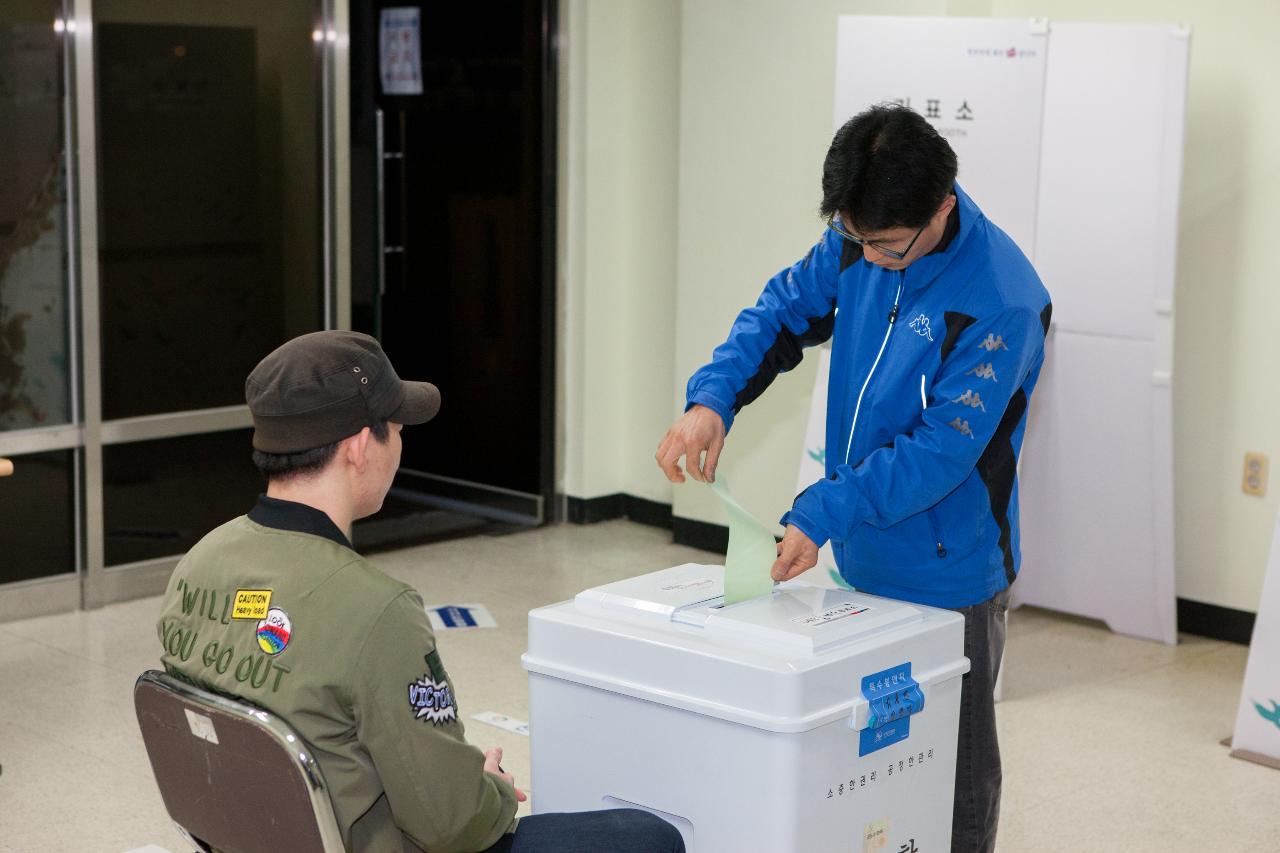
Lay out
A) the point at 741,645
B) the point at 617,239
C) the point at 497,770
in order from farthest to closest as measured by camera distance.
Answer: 1. the point at 617,239
2. the point at 497,770
3. the point at 741,645

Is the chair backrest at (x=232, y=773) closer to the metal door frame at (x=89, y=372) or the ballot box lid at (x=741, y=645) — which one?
the ballot box lid at (x=741, y=645)

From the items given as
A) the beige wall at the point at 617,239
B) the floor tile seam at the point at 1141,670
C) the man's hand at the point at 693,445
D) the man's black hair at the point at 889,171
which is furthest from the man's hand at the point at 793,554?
the beige wall at the point at 617,239

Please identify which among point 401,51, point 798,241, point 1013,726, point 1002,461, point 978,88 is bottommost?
point 1013,726

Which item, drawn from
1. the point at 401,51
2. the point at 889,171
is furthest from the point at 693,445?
the point at 401,51

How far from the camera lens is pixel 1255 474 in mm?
4570

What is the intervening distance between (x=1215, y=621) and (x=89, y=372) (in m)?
3.53

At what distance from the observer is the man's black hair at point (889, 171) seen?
6.82ft

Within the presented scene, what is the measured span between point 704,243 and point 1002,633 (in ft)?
10.6

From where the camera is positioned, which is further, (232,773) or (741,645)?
(741,645)

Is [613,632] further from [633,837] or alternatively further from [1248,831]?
[1248,831]

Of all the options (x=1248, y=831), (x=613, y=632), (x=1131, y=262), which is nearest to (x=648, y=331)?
(x=1131, y=262)

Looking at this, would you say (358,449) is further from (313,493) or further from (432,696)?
(432,696)

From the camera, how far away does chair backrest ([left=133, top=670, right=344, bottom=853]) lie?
1645 mm

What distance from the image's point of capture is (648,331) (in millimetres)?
5930
